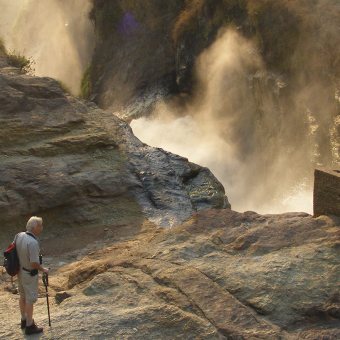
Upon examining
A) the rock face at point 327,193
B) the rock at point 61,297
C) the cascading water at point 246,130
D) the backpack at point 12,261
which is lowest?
the rock at point 61,297

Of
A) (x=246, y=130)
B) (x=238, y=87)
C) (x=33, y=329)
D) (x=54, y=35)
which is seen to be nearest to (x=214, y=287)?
(x=33, y=329)

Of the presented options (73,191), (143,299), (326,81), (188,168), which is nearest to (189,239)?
(143,299)

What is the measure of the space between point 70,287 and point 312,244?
300 centimetres

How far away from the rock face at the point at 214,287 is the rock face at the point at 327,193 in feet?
0.59

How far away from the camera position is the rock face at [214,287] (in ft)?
21.0

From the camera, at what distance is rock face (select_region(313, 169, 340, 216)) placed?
7.65 metres

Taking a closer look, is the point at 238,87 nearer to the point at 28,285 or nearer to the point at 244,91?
the point at 244,91

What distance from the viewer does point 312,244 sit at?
24.4 ft

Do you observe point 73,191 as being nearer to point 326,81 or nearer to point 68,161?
point 68,161

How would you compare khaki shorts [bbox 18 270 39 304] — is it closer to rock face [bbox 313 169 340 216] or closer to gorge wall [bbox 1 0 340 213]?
rock face [bbox 313 169 340 216]

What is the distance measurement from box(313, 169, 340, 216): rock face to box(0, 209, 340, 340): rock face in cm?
18

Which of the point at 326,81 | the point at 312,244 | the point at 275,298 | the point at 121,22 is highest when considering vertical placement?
the point at 121,22

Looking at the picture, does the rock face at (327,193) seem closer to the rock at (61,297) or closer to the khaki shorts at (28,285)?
the rock at (61,297)

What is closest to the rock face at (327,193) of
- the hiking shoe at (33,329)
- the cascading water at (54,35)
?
the hiking shoe at (33,329)
